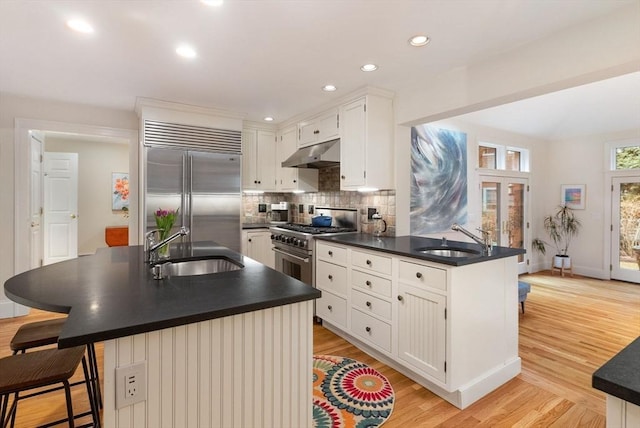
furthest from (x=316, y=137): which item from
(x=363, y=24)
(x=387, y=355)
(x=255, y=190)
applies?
(x=387, y=355)

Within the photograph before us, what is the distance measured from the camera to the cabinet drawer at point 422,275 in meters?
2.11

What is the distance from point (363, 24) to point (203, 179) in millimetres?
2775

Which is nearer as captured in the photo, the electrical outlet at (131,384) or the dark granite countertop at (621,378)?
the dark granite countertop at (621,378)

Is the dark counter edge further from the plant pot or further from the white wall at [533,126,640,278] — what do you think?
the white wall at [533,126,640,278]

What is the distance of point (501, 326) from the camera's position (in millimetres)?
2373

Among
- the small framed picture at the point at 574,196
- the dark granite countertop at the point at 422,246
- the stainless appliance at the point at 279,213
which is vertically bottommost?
the dark granite countertop at the point at 422,246

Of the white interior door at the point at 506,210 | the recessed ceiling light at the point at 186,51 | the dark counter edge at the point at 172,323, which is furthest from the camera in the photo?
the white interior door at the point at 506,210

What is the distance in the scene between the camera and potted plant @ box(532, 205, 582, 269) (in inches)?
227

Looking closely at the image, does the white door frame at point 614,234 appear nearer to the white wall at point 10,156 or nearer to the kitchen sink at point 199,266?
the kitchen sink at point 199,266

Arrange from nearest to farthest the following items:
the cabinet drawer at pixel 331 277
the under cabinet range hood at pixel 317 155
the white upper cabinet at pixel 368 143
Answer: the cabinet drawer at pixel 331 277 → the white upper cabinet at pixel 368 143 → the under cabinet range hood at pixel 317 155

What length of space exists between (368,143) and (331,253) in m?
1.18

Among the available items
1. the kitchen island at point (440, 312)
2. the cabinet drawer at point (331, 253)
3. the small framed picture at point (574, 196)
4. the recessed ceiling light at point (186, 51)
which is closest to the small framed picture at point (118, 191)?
the recessed ceiling light at point (186, 51)

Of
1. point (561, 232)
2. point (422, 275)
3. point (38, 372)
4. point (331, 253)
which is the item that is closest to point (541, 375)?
point (422, 275)

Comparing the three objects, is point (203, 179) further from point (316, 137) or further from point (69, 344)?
point (69, 344)
